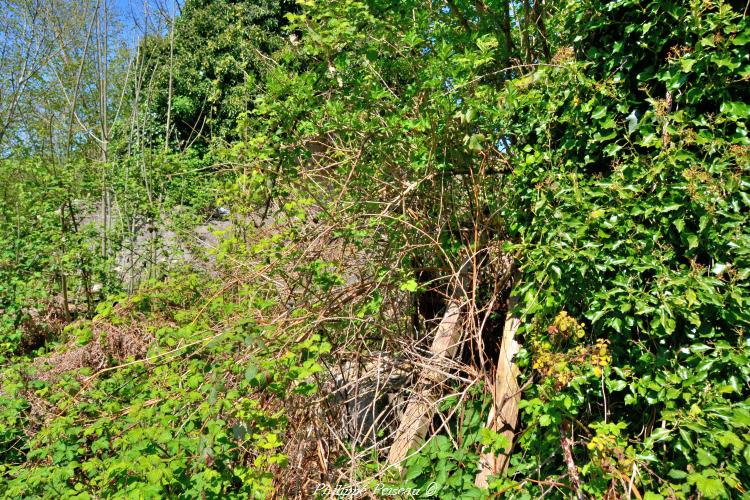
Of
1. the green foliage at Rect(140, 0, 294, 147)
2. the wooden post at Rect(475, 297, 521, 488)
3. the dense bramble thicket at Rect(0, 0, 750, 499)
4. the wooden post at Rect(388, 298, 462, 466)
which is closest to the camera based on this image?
the dense bramble thicket at Rect(0, 0, 750, 499)

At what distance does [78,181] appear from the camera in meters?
5.97

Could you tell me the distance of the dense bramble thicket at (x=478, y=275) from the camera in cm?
223

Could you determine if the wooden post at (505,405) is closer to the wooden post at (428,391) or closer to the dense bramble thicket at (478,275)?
the dense bramble thicket at (478,275)

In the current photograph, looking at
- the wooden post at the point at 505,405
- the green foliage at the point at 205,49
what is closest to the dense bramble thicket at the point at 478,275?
the wooden post at the point at 505,405

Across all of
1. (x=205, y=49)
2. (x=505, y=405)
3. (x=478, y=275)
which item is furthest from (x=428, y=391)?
(x=205, y=49)

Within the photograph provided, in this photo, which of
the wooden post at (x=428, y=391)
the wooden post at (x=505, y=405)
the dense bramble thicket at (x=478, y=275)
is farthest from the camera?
the wooden post at (x=428, y=391)

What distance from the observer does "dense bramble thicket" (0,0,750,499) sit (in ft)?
7.30

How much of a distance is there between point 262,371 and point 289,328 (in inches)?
23.2

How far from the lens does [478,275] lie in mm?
3533

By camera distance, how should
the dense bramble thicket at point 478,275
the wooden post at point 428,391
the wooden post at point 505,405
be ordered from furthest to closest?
the wooden post at point 428,391
the wooden post at point 505,405
the dense bramble thicket at point 478,275

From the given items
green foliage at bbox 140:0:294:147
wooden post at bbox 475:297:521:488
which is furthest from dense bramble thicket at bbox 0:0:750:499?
green foliage at bbox 140:0:294:147

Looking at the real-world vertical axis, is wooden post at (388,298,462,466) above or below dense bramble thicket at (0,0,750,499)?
below

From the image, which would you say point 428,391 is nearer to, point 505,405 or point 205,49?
point 505,405

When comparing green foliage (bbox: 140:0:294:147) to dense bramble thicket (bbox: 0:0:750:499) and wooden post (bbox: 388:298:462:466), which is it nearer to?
dense bramble thicket (bbox: 0:0:750:499)
